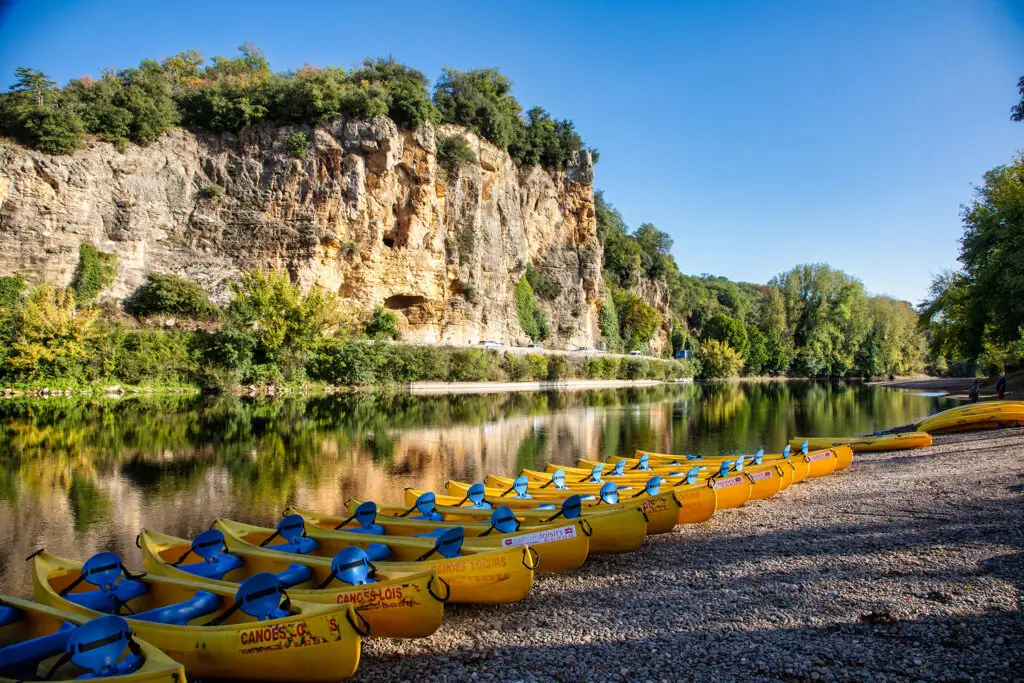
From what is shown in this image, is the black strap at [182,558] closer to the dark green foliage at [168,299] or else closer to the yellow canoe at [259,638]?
the yellow canoe at [259,638]

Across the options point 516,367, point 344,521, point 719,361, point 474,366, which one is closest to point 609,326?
point 719,361

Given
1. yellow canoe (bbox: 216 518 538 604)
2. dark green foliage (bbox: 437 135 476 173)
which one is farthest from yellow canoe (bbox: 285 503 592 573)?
dark green foliage (bbox: 437 135 476 173)

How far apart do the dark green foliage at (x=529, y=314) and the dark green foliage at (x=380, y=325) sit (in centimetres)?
1456

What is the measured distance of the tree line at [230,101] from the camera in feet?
108

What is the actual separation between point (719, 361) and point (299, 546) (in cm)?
7104

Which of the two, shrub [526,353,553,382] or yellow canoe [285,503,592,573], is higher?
shrub [526,353,553,382]

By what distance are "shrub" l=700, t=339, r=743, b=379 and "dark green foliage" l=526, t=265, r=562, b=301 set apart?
25586 mm

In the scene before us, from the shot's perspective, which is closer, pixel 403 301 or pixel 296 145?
pixel 296 145

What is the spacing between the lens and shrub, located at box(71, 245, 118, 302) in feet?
103

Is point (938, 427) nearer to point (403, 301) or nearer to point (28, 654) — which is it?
point (28, 654)

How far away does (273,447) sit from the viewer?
16453 millimetres

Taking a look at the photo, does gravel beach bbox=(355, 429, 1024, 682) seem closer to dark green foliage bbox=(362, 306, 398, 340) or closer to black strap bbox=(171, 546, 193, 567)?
black strap bbox=(171, 546, 193, 567)

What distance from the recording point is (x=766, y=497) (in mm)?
9531

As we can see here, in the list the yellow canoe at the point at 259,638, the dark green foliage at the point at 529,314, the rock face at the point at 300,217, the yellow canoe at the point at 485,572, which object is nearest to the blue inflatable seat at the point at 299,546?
the yellow canoe at the point at 485,572
